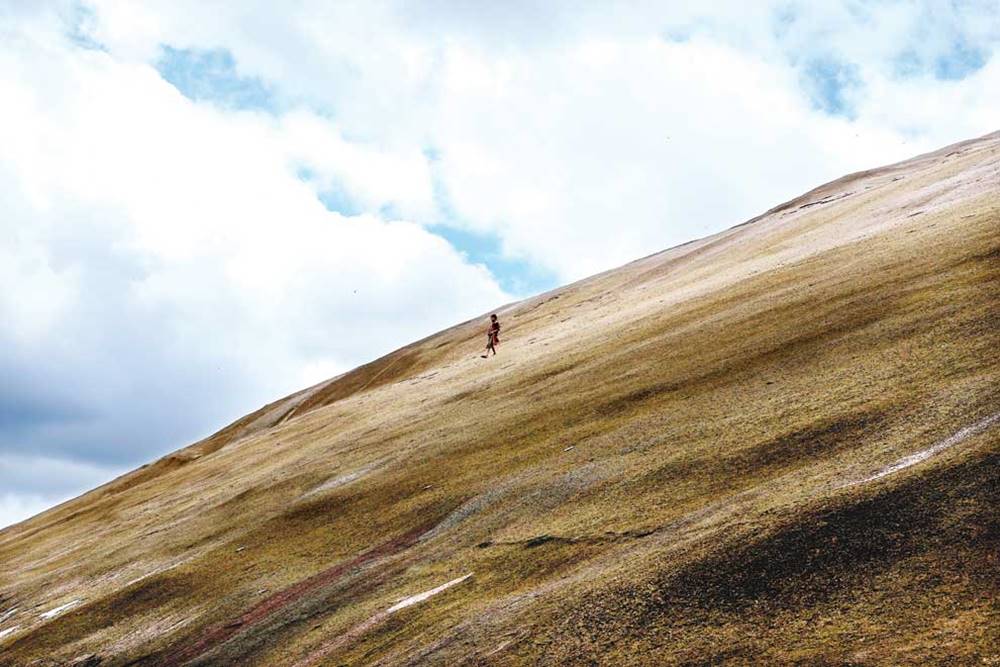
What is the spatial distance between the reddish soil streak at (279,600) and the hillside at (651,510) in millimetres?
143

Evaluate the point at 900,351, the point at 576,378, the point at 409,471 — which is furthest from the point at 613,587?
the point at 576,378

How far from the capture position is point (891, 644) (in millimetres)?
16047

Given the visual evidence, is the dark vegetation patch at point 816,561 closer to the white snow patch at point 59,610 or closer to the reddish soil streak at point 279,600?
the reddish soil streak at point 279,600

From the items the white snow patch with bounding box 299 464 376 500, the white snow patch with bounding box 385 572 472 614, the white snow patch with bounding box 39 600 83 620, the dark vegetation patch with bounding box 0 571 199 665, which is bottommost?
the white snow patch with bounding box 385 572 472 614

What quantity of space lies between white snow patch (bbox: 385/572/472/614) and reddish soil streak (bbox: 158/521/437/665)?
5311mm

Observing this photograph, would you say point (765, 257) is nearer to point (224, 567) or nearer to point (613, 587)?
point (224, 567)

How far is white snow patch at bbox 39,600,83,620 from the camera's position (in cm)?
4098

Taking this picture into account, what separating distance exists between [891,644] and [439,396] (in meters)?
44.6

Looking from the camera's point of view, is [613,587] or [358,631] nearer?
[613,587]

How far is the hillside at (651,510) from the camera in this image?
18844 millimetres

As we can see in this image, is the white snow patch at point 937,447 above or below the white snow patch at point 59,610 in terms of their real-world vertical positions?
below

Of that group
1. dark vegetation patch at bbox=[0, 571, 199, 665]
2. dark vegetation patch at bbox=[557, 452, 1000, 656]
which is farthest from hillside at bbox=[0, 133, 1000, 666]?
dark vegetation patch at bbox=[0, 571, 199, 665]

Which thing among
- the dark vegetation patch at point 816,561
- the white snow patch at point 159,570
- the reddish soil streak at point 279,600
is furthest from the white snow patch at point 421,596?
the white snow patch at point 159,570

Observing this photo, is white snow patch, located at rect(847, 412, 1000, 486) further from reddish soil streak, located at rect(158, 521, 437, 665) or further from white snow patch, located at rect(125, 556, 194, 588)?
white snow patch, located at rect(125, 556, 194, 588)
